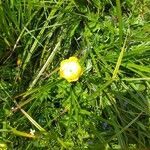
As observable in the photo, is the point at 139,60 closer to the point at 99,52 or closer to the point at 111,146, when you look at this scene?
the point at 99,52

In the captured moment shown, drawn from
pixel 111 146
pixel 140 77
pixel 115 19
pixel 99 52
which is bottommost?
pixel 111 146

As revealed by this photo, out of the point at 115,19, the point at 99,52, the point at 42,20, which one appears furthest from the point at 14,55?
the point at 115,19

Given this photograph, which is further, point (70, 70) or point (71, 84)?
point (71, 84)
